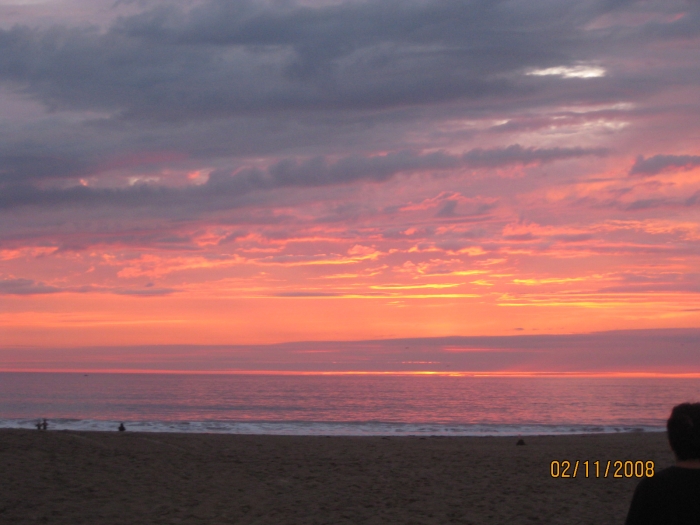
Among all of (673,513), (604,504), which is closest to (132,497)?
(604,504)

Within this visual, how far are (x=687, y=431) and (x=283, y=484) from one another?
40.4ft

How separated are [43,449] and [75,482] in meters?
3.73

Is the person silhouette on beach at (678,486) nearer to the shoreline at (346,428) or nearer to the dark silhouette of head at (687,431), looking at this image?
the dark silhouette of head at (687,431)

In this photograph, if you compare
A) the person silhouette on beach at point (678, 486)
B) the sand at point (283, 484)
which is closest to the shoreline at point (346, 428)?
the sand at point (283, 484)

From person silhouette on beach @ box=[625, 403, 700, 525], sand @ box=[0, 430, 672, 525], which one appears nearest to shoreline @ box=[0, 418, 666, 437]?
sand @ box=[0, 430, 672, 525]

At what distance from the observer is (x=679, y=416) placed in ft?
10.7

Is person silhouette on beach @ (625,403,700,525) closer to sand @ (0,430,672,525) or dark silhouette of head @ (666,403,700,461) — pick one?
dark silhouette of head @ (666,403,700,461)

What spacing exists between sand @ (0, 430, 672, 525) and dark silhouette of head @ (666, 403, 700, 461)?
8823mm

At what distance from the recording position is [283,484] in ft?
46.9

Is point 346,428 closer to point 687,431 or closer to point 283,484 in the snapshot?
point 283,484

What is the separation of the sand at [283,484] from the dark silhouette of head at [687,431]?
347 inches

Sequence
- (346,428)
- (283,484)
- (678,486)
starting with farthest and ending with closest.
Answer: (346,428), (283,484), (678,486)

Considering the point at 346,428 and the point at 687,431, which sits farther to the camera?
the point at 346,428

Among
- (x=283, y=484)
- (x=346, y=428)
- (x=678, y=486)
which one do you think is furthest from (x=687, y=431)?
(x=346, y=428)
